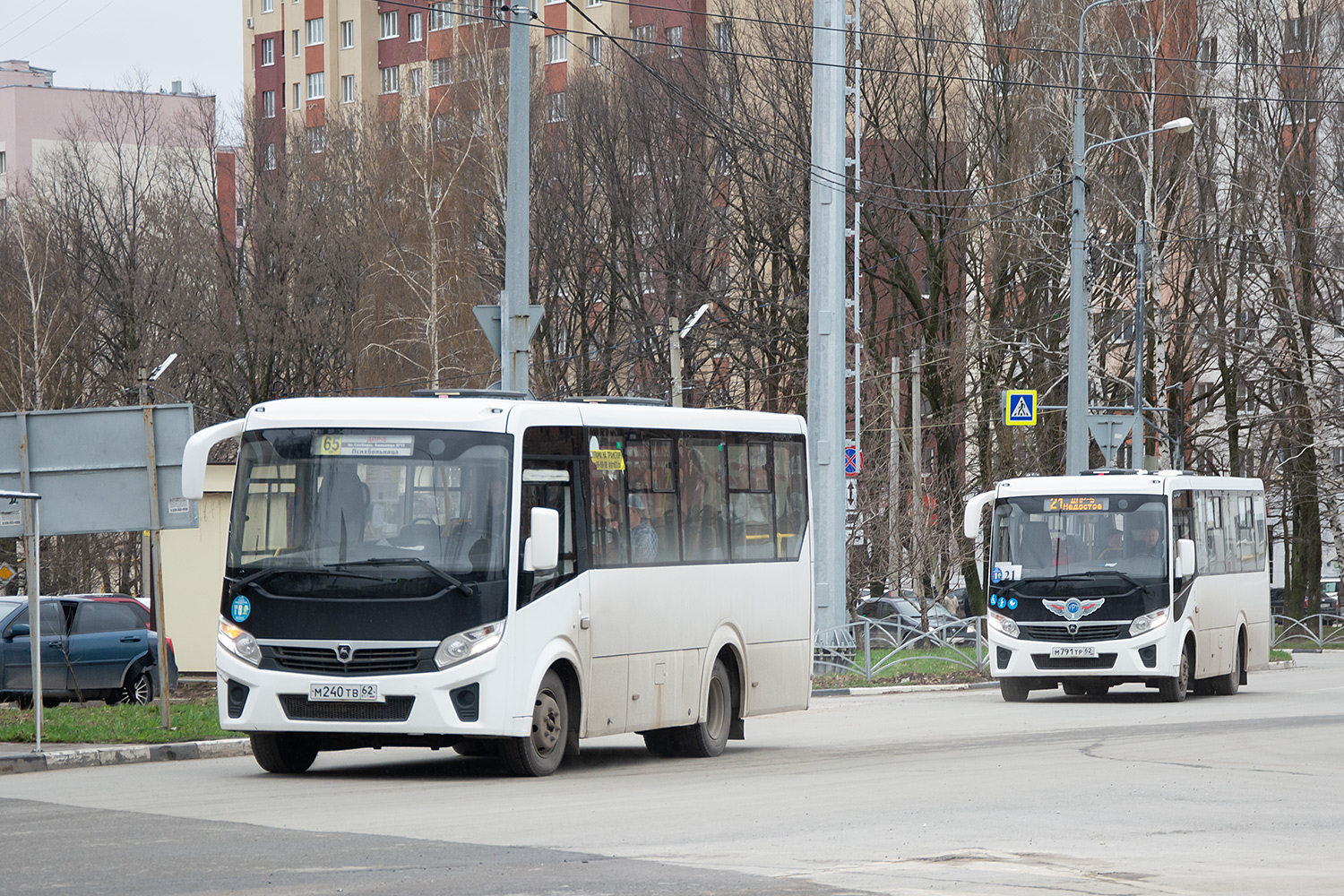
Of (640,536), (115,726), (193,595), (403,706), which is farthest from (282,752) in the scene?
(193,595)

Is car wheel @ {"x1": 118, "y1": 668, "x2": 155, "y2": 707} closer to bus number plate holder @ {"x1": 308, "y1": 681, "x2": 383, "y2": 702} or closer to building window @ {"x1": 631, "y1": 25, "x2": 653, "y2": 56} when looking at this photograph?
bus number plate holder @ {"x1": 308, "y1": 681, "x2": 383, "y2": 702}

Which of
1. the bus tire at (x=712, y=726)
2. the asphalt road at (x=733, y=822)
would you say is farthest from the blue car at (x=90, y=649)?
the bus tire at (x=712, y=726)

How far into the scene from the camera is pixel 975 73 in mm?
46781

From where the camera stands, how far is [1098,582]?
23.9m

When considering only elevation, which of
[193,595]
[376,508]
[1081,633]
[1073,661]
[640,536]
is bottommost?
[1073,661]

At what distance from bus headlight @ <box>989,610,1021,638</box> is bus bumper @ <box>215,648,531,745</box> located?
38.1ft

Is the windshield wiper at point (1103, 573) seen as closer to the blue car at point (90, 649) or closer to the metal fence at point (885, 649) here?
the metal fence at point (885, 649)

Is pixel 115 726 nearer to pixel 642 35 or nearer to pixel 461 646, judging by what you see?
pixel 461 646

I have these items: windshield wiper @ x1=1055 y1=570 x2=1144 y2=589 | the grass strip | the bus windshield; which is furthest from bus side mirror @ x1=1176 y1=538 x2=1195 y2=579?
the grass strip

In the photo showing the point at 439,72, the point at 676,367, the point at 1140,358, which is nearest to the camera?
the point at 1140,358

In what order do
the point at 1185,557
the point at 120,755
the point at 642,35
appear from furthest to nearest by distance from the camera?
the point at 642,35, the point at 1185,557, the point at 120,755

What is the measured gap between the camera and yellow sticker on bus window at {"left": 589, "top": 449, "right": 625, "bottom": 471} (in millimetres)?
15078

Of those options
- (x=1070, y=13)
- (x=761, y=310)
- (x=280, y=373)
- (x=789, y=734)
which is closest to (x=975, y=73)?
(x=1070, y=13)

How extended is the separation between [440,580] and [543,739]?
145 cm
